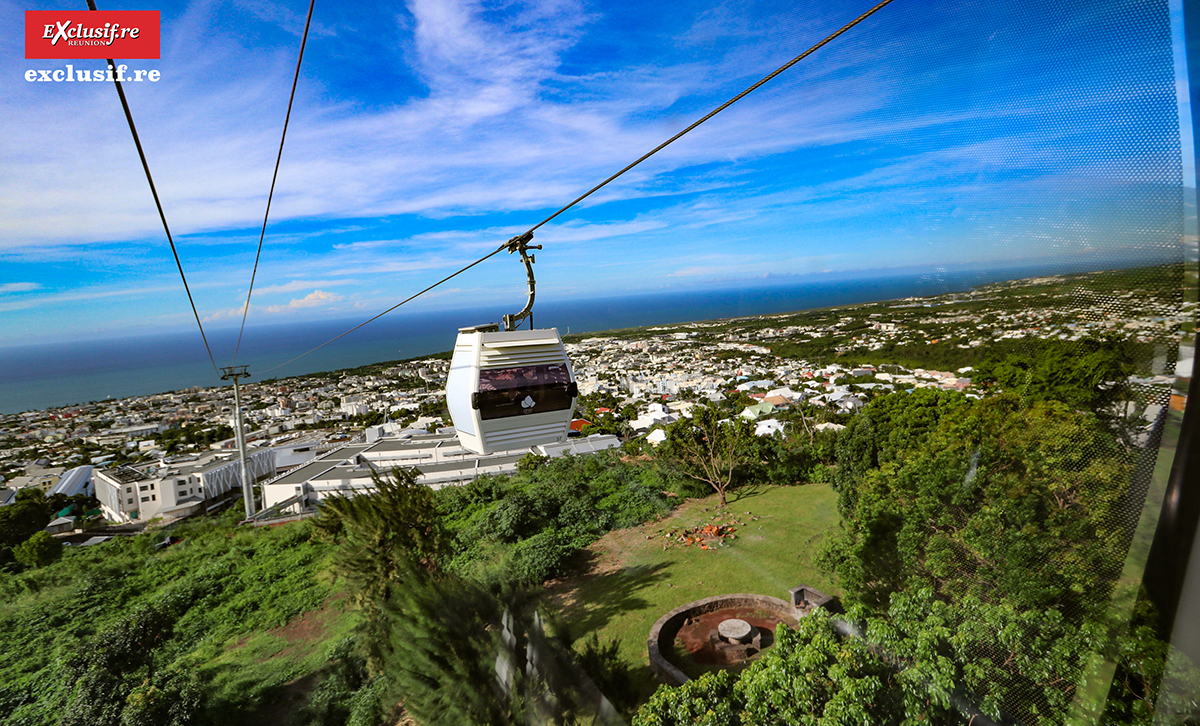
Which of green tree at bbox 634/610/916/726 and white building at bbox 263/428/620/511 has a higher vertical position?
green tree at bbox 634/610/916/726

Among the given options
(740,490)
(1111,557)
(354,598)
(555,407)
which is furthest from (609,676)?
(740,490)

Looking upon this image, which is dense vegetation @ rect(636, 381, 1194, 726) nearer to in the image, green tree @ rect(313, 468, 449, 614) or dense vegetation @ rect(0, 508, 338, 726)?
green tree @ rect(313, 468, 449, 614)

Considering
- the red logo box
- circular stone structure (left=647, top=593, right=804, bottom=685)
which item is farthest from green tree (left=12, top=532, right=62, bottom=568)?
circular stone structure (left=647, top=593, right=804, bottom=685)

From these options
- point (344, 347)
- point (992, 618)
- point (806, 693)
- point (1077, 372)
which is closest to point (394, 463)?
point (344, 347)

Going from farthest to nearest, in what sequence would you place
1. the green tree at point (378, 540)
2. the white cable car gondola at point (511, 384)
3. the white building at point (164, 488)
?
1. the white building at point (164, 488)
2. the green tree at point (378, 540)
3. the white cable car gondola at point (511, 384)

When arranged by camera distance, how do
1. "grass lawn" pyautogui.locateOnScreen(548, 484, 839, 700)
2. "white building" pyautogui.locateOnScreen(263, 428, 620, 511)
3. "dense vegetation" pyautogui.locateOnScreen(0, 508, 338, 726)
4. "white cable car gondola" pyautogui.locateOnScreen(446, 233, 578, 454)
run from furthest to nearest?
"white building" pyautogui.locateOnScreen(263, 428, 620, 511) → "grass lawn" pyautogui.locateOnScreen(548, 484, 839, 700) → "dense vegetation" pyautogui.locateOnScreen(0, 508, 338, 726) → "white cable car gondola" pyautogui.locateOnScreen(446, 233, 578, 454)

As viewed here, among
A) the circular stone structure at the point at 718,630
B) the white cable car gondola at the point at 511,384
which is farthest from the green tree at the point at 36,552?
the white cable car gondola at the point at 511,384

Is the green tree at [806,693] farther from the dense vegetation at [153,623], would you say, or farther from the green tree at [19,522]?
the green tree at [19,522]
